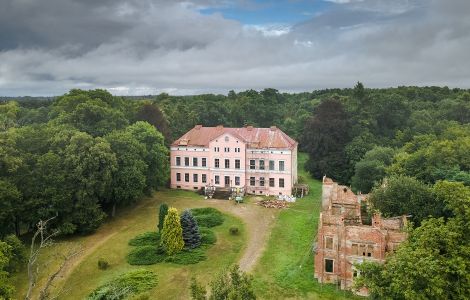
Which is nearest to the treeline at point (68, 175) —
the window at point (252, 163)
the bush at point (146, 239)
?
the bush at point (146, 239)

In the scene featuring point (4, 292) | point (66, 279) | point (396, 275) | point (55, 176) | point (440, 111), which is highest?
point (440, 111)

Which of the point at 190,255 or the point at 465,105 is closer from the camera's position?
the point at 190,255

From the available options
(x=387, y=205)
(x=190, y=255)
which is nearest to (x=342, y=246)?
(x=387, y=205)

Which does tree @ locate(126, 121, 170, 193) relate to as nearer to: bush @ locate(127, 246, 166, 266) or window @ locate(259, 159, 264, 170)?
window @ locate(259, 159, 264, 170)

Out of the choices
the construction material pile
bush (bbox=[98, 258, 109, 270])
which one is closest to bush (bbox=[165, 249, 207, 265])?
bush (bbox=[98, 258, 109, 270])

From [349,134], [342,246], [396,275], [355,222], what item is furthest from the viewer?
[349,134]

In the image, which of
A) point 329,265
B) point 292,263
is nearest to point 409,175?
point 329,265

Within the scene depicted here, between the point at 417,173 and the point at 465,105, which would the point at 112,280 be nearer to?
the point at 417,173
